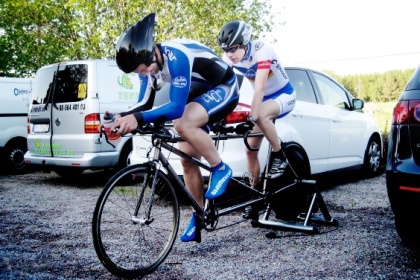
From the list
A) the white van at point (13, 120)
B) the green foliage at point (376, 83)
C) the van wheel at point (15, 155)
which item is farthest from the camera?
the green foliage at point (376, 83)

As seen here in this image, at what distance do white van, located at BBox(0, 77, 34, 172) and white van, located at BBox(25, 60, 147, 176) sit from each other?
2248 millimetres

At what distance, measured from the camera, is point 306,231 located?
4109mm

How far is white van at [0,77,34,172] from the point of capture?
9.53 m

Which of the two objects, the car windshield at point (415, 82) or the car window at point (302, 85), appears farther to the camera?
the car window at point (302, 85)

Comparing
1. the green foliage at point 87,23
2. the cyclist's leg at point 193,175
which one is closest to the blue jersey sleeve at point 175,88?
the cyclist's leg at point 193,175

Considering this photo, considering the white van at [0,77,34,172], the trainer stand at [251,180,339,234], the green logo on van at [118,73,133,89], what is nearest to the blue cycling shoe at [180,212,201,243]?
the trainer stand at [251,180,339,234]

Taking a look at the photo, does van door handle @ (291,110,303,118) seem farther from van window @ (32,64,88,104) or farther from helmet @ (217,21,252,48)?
van window @ (32,64,88,104)

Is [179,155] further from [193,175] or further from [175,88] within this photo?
[175,88]

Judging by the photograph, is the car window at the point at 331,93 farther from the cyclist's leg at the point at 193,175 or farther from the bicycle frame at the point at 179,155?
the cyclist's leg at the point at 193,175

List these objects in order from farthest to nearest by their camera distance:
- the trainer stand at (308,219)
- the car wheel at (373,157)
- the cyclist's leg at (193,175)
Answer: the car wheel at (373,157) → the trainer stand at (308,219) → the cyclist's leg at (193,175)

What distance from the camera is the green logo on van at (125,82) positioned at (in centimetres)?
752

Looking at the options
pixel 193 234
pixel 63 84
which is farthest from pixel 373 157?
pixel 63 84

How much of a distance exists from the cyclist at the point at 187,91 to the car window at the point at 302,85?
2489 millimetres

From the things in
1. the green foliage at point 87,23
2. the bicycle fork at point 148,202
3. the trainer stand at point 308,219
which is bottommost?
the trainer stand at point 308,219
